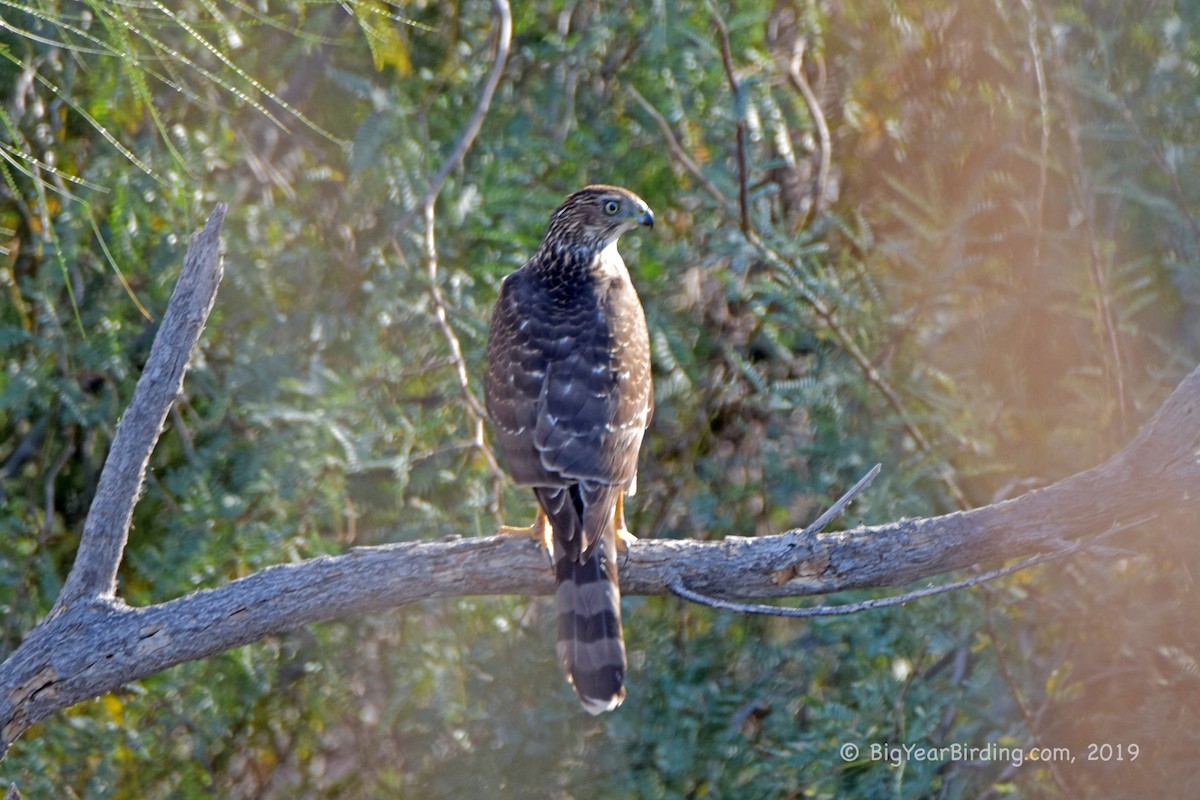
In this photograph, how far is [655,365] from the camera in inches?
212

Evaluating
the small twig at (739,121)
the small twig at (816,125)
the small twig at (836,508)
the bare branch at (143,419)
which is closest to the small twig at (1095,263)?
the small twig at (816,125)

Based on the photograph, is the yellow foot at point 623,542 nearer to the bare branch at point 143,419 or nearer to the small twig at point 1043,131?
the bare branch at point 143,419

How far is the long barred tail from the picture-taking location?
12.0ft

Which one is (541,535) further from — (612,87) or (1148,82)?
(1148,82)

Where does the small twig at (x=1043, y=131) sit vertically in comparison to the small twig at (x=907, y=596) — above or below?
above

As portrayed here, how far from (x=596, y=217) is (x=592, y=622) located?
1851 millimetres

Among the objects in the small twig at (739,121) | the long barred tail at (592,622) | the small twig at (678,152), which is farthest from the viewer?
the small twig at (678,152)

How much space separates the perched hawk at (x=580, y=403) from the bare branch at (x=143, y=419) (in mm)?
1144

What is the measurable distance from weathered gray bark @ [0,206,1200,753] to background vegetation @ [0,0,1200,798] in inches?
49.9

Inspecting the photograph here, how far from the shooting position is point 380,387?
15.8ft

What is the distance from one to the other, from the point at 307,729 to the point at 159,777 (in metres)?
0.69

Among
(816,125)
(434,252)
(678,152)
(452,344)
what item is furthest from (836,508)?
(816,125)

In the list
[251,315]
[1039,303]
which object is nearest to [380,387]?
[251,315]

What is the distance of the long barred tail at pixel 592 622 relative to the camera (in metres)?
3.66
